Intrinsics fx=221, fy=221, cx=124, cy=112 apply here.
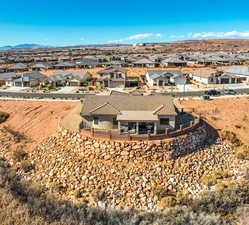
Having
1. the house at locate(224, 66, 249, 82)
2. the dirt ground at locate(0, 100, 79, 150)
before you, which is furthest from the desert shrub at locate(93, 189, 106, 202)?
the house at locate(224, 66, 249, 82)

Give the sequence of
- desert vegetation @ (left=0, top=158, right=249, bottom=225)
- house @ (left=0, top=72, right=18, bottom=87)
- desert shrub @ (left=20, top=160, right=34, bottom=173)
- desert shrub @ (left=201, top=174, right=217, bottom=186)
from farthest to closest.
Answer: house @ (left=0, top=72, right=18, bottom=87) → desert shrub @ (left=20, top=160, right=34, bottom=173) → desert shrub @ (left=201, top=174, right=217, bottom=186) → desert vegetation @ (left=0, top=158, right=249, bottom=225)

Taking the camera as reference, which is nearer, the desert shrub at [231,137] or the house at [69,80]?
the desert shrub at [231,137]

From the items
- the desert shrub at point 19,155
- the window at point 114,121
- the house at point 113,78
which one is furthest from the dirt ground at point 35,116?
the house at point 113,78

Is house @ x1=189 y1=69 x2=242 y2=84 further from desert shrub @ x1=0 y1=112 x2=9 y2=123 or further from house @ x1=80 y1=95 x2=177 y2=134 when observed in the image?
desert shrub @ x1=0 y1=112 x2=9 y2=123

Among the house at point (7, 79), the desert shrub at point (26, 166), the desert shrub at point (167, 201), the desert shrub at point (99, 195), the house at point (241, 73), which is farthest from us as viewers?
the house at point (241, 73)

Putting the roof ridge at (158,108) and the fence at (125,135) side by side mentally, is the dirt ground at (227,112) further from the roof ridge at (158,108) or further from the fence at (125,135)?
the roof ridge at (158,108)

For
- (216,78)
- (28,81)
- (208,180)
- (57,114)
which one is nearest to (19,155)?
(57,114)

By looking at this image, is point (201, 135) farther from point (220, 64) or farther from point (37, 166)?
point (220, 64)
